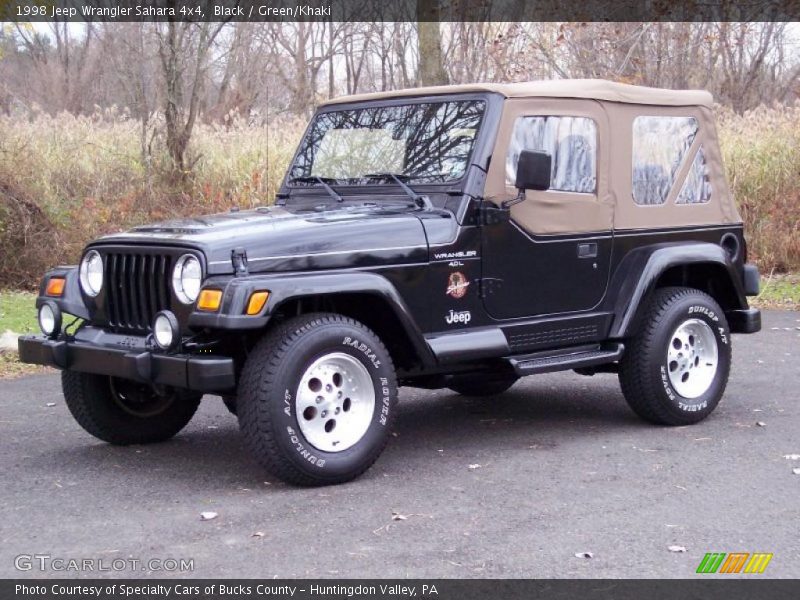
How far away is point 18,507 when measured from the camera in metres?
5.29

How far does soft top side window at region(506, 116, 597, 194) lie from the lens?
6.52 metres

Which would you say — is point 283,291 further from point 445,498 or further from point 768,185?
point 768,185

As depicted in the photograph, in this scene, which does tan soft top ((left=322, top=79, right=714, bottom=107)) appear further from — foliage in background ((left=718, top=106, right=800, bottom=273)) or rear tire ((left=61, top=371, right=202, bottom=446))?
foliage in background ((left=718, top=106, right=800, bottom=273))

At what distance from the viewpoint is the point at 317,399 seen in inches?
216

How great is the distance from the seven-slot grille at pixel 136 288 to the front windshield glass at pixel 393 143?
1562 mm

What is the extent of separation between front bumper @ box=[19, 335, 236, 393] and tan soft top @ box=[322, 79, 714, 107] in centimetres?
234

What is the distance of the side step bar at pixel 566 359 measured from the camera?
20.8 feet

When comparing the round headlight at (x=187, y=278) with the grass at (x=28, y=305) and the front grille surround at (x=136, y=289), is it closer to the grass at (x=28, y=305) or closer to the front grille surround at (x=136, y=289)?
the front grille surround at (x=136, y=289)

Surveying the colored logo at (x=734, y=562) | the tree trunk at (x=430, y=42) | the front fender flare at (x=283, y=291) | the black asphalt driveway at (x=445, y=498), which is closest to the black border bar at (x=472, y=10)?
the tree trunk at (x=430, y=42)

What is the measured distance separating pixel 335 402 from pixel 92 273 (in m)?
1.57

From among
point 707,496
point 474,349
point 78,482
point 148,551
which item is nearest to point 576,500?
point 707,496

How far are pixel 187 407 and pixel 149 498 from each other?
1.33 meters

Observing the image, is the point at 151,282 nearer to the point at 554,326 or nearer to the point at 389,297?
the point at 389,297
